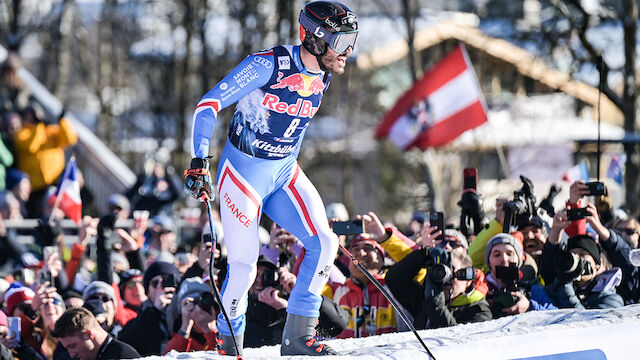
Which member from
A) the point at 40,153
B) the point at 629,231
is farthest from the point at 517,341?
the point at 40,153

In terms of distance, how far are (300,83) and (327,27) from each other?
34 cm

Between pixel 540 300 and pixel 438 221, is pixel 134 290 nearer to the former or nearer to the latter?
pixel 438 221

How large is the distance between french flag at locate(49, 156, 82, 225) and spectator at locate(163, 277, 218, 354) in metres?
3.88

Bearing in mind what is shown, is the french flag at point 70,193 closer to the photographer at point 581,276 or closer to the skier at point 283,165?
the skier at point 283,165

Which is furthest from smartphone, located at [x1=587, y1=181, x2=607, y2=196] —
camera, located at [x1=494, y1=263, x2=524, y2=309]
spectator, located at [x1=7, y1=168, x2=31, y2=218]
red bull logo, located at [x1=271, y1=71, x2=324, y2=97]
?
spectator, located at [x1=7, y1=168, x2=31, y2=218]

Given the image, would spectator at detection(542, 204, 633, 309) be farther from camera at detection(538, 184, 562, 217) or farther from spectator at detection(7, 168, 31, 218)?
spectator at detection(7, 168, 31, 218)

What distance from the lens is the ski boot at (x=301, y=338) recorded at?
5184mm

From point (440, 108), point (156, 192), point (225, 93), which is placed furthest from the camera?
point (440, 108)

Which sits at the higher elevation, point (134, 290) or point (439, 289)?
point (439, 289)

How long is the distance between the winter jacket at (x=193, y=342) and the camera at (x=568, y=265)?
242 centimetres

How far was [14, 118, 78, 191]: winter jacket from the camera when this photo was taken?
11.6 m

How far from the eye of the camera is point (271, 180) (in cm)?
519

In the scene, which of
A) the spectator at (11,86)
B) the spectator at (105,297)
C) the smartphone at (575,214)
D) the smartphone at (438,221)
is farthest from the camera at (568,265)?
the spectator at (11,86)

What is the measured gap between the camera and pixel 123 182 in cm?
1388
